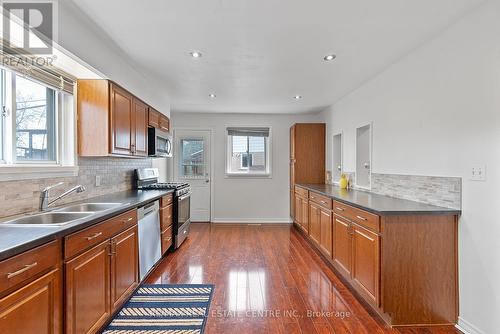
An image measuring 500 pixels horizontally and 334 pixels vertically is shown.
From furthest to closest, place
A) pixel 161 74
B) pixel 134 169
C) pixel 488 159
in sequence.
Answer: pixel 134 169, pixel 161 74, pixel 488 159

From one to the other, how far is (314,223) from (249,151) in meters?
2.64

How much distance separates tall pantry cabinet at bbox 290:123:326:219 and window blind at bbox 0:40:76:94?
13.1 ft

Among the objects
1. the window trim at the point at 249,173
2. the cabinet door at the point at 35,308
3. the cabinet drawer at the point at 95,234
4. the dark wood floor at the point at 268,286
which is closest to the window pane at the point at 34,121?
the cabinet drawer at the point at 95,234

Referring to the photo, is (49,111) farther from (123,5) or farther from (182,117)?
(182,117)

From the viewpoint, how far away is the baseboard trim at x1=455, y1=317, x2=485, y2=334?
2011 mm

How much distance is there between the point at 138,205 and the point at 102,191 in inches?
30.6

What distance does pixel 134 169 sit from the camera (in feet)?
13.0

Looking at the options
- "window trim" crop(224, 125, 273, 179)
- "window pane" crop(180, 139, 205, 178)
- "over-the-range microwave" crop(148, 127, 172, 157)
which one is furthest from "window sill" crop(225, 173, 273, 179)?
"over-the-range microwave" crop(148, 127, 172, 157)

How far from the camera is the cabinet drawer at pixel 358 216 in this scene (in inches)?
A: 90.3

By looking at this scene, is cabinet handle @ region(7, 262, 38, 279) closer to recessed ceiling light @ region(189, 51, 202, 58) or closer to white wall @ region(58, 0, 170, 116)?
white wall @ region(58, 0, 170, 116)

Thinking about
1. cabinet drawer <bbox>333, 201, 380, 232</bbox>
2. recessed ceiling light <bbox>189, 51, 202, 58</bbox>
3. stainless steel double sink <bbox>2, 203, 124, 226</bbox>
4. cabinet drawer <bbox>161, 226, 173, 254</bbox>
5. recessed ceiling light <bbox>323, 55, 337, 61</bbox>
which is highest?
recessed ceiling light <bbox>189, 51, 202, 58</bbox>

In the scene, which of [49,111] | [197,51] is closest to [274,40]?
[197,51]

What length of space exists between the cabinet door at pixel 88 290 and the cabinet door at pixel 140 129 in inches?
61.1

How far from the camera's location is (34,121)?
235cm
